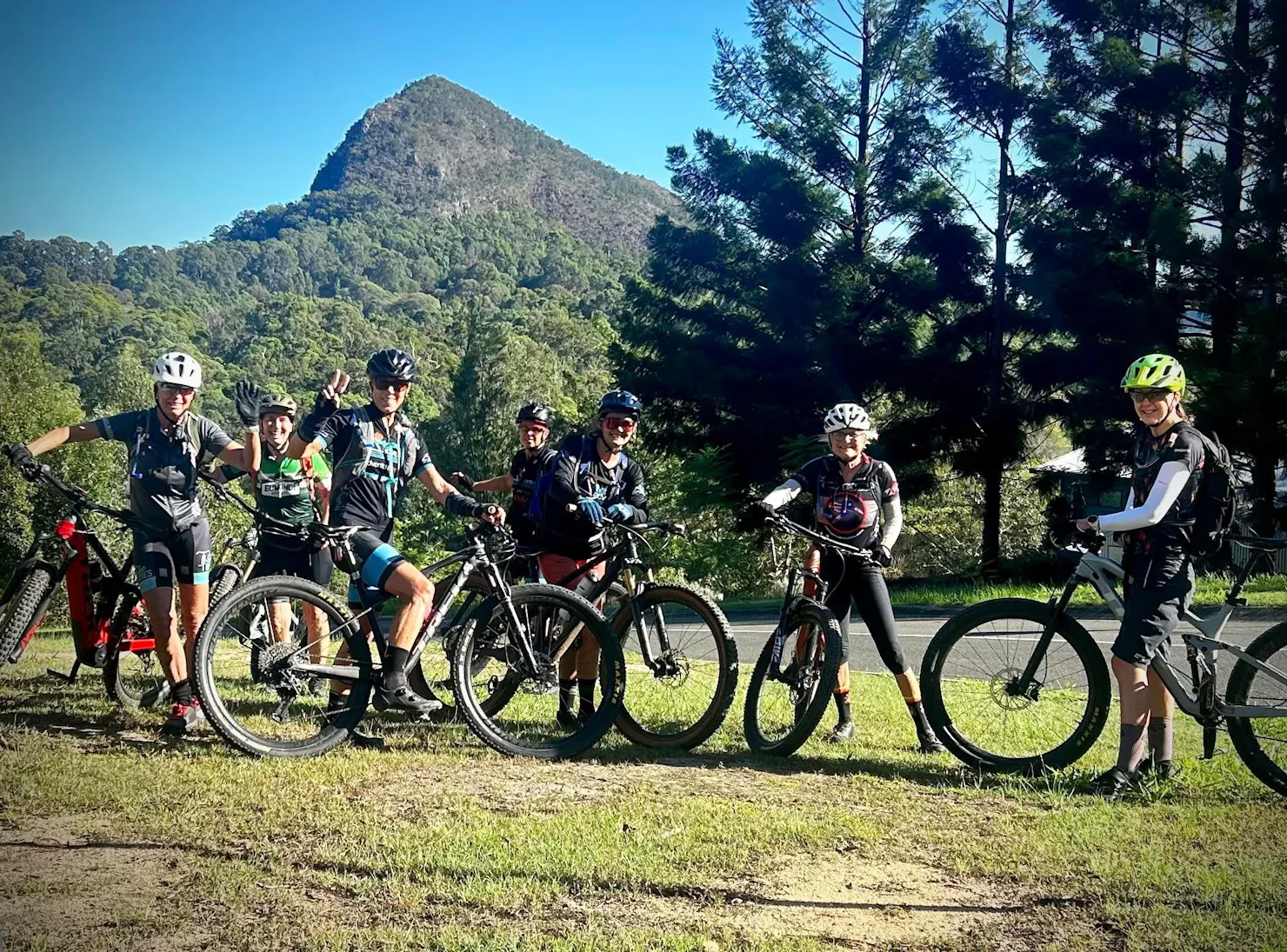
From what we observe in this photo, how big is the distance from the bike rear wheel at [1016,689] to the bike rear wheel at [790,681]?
564 millimetres

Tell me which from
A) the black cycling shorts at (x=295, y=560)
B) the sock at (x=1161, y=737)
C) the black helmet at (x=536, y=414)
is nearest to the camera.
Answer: the sock at (x=1161, y=737)

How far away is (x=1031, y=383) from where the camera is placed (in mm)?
25750

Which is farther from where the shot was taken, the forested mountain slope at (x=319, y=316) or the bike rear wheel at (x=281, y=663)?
the bike rear wheel at (x=281, y=663)

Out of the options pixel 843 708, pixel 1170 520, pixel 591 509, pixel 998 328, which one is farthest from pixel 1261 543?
pixel 998 328

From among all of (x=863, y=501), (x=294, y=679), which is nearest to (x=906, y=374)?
(x=863, y=501)

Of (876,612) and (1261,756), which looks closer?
(1261,756)

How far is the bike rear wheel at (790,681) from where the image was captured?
20.1 feet

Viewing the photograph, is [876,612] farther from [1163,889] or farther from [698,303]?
[698,303]

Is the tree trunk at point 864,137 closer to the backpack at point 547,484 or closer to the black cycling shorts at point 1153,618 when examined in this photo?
the backpack at point 547,484

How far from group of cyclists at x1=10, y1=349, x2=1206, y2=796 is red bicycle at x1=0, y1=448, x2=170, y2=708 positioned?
476mm

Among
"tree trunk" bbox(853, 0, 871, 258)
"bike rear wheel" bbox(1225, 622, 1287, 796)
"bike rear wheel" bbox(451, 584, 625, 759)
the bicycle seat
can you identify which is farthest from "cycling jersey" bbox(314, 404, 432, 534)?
"tree trunk" bbox(853, 0, 871, 258)

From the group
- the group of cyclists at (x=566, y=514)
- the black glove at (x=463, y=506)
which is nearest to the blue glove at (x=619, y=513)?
the group of cyclists at (x=566, y=514)

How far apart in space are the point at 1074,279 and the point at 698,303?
32.3ft

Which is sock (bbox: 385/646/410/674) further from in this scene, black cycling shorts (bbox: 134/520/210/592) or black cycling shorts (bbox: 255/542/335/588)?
black cycling shorts (bbox: 255/542/335/588)
